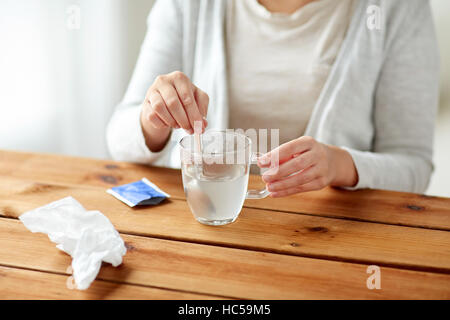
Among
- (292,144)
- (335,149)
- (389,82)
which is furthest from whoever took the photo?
(389,82)

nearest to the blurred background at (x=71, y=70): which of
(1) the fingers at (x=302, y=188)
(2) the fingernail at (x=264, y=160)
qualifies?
(1) the fingers at (x=302, y=188)

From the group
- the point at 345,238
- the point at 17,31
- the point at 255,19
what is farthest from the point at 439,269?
the point at 17,31

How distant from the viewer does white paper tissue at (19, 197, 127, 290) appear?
0.54 meters

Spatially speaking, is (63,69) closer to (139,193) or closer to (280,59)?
(280,59)

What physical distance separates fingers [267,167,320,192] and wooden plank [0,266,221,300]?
0.25 metres

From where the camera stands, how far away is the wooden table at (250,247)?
522 millimetres

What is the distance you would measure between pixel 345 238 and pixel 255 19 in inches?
25.6

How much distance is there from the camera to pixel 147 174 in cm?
85

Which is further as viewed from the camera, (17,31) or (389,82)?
(17,31)

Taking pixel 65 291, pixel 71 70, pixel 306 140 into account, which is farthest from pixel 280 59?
pixel 71 70

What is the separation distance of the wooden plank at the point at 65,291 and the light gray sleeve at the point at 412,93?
626 mm

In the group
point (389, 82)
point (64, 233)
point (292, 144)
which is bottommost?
point (64, 233)
